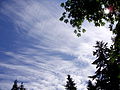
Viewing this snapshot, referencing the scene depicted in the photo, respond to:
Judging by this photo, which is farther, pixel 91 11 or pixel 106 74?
pixel 106 74

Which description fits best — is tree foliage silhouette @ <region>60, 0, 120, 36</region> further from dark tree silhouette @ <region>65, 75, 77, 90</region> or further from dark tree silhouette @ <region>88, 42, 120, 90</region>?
dark tree silhouette @ <region>65, 75, 77, 90</region>

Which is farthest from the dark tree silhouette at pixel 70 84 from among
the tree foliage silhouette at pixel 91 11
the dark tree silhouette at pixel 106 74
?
the tree foliage silhouette at pixel 91 11

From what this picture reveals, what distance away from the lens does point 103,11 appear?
9.64m

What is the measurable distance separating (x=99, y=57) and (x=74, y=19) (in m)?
16.4

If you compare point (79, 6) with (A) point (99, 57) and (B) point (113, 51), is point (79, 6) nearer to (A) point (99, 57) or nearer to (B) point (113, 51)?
(B) point (113, 51)

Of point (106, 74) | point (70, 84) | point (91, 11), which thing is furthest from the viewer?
point (70, 84)

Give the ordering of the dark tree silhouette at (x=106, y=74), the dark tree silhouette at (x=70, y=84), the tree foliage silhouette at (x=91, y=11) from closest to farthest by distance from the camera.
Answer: the tree foliage silhouette at (x=91, y=11) → the dark tree silhouette at (x=106, y=74) → the dark tree silhouette at (x=70, y=84)

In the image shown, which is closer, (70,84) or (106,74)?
(106,74)

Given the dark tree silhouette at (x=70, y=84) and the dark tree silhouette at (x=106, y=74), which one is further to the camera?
the dark tree silhouette at (x=70, y=84)

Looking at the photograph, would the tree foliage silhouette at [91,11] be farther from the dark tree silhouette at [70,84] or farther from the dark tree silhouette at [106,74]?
the dark tree silhouette at [70,84]

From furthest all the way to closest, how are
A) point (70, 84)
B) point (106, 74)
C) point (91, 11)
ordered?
point (70, 84)
point (106, 74)
point (91, 11)

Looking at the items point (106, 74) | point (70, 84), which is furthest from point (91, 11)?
point (70, 84)

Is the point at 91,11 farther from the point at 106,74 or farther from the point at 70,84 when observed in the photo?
the point at 70,84

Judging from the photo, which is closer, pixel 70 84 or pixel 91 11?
pixel 91 11
